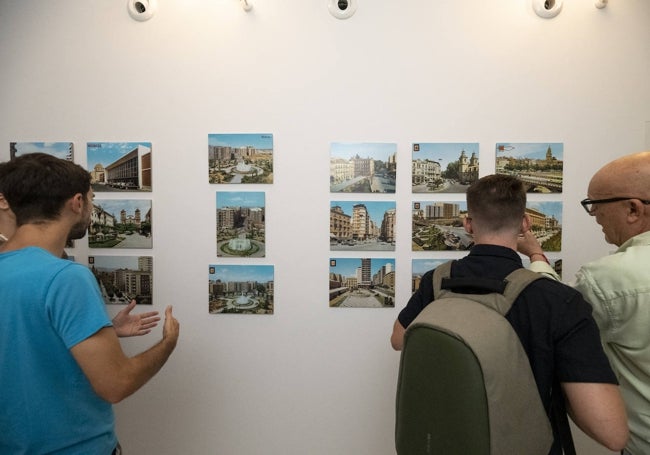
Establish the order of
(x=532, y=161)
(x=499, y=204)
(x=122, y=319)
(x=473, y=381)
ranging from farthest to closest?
1. (x=532, y=161)
2. (x=122, y=319)
3. (x=499, y=204)
4. (x=473, y=381)

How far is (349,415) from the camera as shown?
1.98m

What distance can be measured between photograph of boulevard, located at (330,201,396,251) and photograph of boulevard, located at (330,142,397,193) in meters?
0.08

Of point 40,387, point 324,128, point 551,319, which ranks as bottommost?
point 40,387

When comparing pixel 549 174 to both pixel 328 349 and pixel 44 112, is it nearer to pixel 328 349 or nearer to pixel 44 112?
pixel 328 349

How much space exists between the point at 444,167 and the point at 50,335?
5.70 ft

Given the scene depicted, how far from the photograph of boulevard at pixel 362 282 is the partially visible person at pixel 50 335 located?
1.00 meters

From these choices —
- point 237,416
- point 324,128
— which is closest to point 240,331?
point 237,416

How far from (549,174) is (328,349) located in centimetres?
145

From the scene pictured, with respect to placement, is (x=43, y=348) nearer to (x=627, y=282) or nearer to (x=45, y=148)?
(x=45, y=148)

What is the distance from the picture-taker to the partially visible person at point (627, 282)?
1051 millimetres

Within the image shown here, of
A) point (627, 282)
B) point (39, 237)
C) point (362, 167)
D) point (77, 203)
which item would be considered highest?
point (362, 167)

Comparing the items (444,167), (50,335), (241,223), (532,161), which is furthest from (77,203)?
(532,161)

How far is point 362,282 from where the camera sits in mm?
1958

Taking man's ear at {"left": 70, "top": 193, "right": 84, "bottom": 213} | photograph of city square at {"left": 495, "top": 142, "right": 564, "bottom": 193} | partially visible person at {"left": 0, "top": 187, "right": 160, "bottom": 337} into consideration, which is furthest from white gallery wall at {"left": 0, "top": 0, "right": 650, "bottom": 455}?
man's ear at {"left": 70, "top": 193, "right": 84, "bottom": 213}
